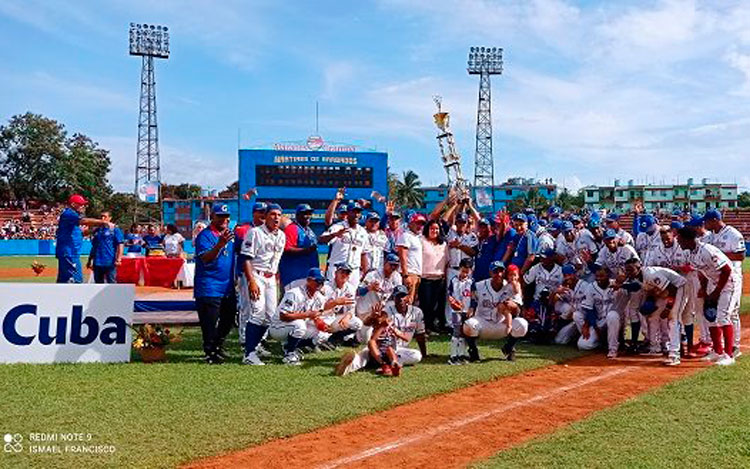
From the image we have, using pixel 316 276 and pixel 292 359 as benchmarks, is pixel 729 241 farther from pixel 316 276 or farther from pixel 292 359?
pixel 292 359

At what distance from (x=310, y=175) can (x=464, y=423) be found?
36.0m

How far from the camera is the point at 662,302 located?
328 inches

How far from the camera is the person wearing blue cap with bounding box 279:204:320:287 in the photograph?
8.43 metres

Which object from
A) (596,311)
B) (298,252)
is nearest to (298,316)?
(298,252)

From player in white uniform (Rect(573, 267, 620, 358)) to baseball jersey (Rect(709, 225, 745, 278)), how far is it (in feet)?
4.57

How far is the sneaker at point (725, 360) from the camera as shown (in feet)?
25.4

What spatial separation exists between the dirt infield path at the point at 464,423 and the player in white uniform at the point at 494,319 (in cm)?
60

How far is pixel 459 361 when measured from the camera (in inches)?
313

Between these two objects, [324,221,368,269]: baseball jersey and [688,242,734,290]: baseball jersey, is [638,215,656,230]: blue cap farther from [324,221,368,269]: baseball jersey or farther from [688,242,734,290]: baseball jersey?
[324,221,368,269]: baseball jersey

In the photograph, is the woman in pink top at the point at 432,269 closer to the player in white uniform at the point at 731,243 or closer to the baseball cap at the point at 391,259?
the baseball cap at the point at 391,259

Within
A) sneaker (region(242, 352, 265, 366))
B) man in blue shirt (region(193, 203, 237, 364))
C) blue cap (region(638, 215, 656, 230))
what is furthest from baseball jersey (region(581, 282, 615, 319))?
man in blue shirt (region(193, 203, 237, 364))

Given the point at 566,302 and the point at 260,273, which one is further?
the point at 566,302

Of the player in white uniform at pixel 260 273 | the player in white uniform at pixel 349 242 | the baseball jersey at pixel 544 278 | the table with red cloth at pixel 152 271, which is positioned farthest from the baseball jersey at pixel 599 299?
the table with red cloth at pixel 152 271

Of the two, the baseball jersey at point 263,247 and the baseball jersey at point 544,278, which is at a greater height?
the baseball jersey at point 263,247
